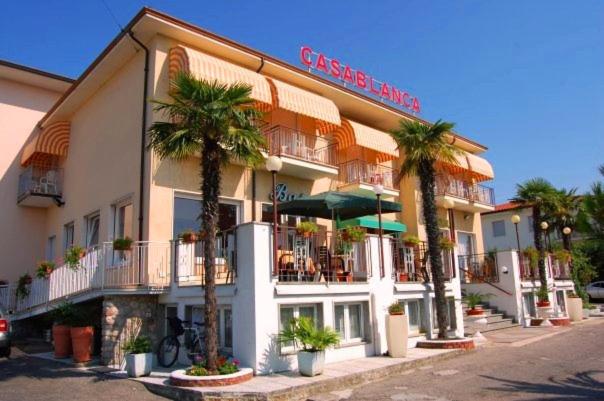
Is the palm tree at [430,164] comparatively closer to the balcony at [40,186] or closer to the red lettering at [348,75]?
the red lettering at [348,75]

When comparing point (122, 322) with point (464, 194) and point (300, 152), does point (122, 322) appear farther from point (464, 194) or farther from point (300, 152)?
point (464, 194)

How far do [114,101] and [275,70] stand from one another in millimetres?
5967

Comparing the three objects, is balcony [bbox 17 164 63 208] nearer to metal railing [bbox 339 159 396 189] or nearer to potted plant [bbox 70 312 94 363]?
potted plant [bbox 70 312 94 363]

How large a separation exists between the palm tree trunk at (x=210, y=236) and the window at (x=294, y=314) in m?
1.63

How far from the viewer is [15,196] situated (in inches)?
864

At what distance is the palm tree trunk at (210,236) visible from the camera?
991 cm

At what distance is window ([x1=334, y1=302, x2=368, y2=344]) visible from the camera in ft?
40.9

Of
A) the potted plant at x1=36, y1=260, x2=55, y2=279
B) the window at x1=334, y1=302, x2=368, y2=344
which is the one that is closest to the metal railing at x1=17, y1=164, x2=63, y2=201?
the potted plant at x1=36, y1=260, x2=55, y2=279

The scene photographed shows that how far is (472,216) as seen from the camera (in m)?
28.8

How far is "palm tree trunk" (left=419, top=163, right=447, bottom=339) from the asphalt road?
131 centimetres

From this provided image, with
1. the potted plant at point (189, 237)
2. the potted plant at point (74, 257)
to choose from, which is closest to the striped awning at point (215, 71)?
the potted plant at point (189, 237)

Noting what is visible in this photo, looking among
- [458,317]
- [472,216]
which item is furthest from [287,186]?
[472,216]

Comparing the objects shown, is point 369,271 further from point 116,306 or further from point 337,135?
point 337,135

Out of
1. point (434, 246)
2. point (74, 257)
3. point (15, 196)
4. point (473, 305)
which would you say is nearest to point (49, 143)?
point (15, 196)
